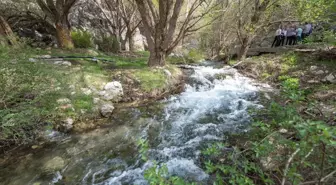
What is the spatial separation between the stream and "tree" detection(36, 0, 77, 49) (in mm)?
7756

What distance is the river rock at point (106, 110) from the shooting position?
15.6 ft

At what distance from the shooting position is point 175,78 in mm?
7359

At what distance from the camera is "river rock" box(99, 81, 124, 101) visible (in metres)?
5.35

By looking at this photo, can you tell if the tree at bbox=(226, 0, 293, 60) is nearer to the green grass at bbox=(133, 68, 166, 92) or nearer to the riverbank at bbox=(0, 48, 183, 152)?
the green grass at bbox=(133, 68, 166, 92)

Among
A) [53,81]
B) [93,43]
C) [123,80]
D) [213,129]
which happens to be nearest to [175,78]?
[123,80]

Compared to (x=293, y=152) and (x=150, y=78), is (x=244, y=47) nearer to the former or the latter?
(x=150, y=78)

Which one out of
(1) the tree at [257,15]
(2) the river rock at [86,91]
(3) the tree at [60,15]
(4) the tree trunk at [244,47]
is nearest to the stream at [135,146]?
(2) the river rock at [86,91]

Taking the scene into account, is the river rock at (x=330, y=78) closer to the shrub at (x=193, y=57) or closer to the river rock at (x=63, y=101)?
the river rock at (x=63, y=101)

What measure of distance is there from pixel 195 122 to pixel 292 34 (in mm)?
11055

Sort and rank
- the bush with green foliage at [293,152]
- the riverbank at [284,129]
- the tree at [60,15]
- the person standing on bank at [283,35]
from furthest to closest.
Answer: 1. the person standing on bank at [283,35]
2. the tree at [60,15]
3. the riverbank at [284,129]
4. the bush with green foliage at [293,152]

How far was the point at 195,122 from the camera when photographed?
15.2ft

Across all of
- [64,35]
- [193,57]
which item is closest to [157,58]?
[64,35]

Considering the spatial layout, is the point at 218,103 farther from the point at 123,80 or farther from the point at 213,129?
the point at 123,80

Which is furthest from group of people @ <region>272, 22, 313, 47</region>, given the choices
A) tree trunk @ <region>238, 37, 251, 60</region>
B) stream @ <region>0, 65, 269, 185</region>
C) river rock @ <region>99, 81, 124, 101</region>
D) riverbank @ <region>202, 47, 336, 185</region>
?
river rock @ <region>99, 81, 124, 101</region>
